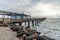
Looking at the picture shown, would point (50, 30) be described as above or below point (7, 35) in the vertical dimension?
below

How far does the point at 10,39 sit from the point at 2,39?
71 cm

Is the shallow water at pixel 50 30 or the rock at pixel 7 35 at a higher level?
the rock at pixel 7 35

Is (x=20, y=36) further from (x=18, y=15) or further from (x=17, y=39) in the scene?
(x=18, y=15)

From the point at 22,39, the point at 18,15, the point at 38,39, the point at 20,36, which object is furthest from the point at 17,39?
the point at 18,15

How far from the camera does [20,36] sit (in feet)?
48.5

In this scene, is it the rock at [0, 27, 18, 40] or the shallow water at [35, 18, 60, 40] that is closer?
the rock at [0, 27, 18, 40]

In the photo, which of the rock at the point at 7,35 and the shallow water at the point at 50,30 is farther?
the shallow water at the point at 50,30

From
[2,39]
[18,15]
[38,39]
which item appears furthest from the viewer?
[18,15]

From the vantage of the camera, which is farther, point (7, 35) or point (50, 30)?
point (50, 30)

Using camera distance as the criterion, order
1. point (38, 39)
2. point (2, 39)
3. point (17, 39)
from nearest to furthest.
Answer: point (2, 39), point (17, 39), point (38, 39)

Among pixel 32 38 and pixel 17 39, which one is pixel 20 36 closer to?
pixel 17 39

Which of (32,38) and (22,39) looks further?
(22,39)

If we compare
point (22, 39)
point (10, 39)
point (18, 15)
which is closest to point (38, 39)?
point (22, 39)

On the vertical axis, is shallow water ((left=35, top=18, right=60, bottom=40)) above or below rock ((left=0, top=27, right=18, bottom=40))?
below
